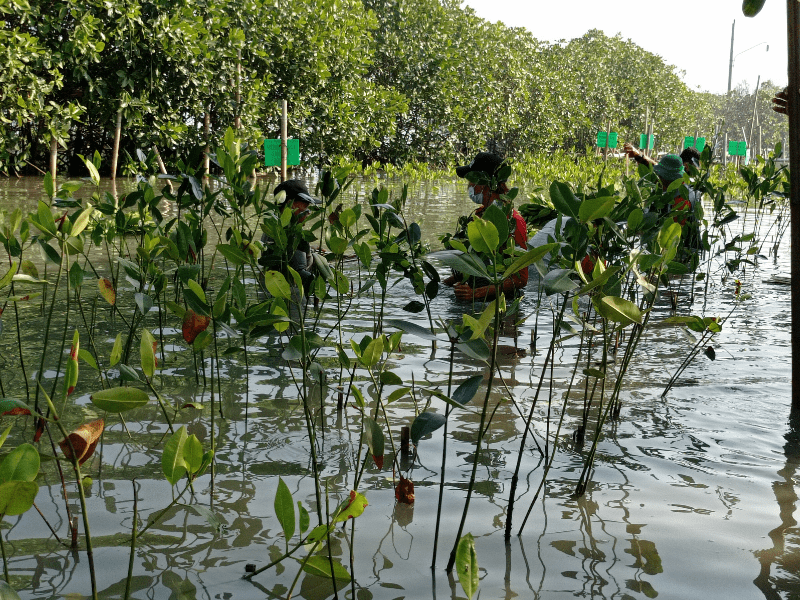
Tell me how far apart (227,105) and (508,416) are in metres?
12.5

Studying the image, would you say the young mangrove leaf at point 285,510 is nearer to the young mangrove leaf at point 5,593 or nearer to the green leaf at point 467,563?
the green leaf at point 467,563

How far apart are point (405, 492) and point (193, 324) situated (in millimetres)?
777

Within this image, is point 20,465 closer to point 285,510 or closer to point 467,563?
point 285,510

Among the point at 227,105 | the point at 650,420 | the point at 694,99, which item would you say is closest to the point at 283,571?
the point at 650,420

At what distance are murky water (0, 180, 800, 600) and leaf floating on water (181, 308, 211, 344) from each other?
53 centimetres

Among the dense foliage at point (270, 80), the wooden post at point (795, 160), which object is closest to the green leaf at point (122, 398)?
the wooden post at point (795, 160)

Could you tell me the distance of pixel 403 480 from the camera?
2.21 metres

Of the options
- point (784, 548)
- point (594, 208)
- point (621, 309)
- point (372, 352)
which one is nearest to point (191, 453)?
point (372, 352)

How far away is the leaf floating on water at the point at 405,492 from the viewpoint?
7.30 ft

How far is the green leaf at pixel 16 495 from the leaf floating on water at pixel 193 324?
917 millimetres

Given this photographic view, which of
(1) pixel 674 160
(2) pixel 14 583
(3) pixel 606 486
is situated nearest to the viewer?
(2) pixel 14 583

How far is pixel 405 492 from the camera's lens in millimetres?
2246

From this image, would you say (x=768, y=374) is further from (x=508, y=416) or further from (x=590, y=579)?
(x=590, y=579)

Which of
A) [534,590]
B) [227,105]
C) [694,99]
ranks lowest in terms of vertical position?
[534,590]
